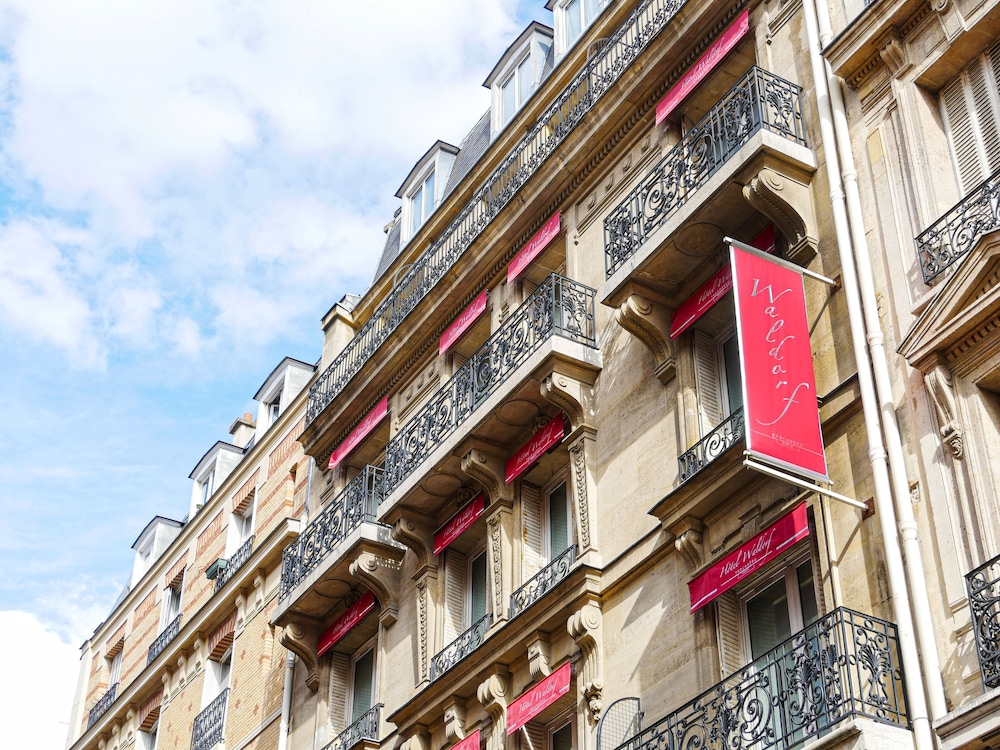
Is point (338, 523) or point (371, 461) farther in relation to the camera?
point (371, 461)

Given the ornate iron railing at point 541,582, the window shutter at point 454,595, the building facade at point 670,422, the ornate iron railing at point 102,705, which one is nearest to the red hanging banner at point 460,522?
the building facade at point 670,422

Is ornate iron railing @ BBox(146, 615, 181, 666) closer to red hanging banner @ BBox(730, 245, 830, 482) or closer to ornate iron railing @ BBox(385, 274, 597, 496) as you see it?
ornate iron railing @ BBox(385, 274, 597, 496)

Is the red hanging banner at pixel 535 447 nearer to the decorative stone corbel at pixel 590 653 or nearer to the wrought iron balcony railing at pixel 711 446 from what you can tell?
the decorative stone corbel at pixel 590 653

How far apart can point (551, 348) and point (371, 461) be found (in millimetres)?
6924

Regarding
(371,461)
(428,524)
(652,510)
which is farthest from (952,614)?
(371,461)

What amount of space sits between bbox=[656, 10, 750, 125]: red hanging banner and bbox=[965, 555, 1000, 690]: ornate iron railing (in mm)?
7748

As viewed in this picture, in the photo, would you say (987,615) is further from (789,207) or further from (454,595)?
(454,595)

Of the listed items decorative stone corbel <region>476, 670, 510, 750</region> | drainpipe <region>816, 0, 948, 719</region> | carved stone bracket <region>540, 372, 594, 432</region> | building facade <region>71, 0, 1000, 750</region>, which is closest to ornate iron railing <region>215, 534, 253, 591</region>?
building facade <region>71, 0, 1000, 750</region>

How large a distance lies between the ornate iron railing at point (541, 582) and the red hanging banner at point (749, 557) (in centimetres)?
249

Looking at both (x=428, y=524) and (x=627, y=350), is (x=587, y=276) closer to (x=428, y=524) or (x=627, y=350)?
(x=627, y=350)

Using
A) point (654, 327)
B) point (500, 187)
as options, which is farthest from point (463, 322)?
point (654, 327)

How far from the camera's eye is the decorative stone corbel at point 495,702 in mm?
15469

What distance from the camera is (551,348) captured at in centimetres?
1611

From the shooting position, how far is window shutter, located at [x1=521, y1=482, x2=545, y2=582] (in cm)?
1667
